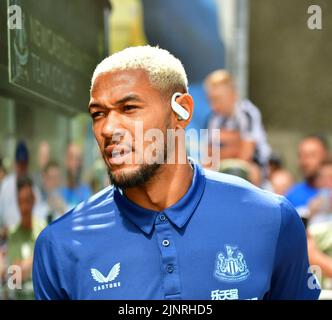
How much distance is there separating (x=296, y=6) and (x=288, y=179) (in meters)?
1.00

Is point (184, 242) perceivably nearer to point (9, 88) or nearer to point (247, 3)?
point (9, 88)

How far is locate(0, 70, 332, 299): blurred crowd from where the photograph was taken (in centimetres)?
255

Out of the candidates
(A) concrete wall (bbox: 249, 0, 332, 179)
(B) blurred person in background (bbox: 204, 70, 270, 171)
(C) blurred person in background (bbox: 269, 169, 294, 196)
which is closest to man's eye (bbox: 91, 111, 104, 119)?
(B) blurred person in background (bbox: 204, 70, 270, 171)

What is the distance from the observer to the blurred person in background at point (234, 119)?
3391mm

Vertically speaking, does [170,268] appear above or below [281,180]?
below

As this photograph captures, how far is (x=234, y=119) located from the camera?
11.8 ft

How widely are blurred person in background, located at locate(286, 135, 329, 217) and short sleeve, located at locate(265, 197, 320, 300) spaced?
139 centimetres

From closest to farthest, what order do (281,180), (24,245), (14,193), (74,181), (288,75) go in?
1. (24,245)
2. (74,181)
3. (14,193)
4. (281,180)
5. (288,75)

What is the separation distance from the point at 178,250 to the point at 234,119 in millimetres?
1913

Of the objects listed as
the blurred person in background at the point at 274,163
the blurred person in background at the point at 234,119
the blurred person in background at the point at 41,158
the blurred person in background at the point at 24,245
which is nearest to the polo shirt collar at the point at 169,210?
the blurred person in background at the point at 24,245

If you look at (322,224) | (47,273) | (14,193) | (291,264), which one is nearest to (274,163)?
(322,224)

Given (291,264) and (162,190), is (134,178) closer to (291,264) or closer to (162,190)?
(162,190)

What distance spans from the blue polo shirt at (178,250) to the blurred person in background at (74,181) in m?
0.78
